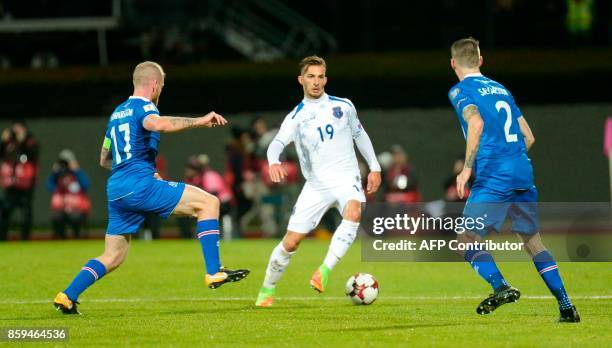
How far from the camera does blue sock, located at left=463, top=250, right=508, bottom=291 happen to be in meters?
10.3

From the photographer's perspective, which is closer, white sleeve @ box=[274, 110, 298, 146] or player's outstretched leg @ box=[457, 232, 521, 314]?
Result: player's outstretched leg @ box=[457, 232, 521, 314]

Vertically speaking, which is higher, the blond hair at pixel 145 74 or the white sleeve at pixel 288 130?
the blond hair at pixel 145 74

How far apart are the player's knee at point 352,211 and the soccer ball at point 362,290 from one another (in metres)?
0.62

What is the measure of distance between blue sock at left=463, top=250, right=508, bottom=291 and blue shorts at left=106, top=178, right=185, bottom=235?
2.72m

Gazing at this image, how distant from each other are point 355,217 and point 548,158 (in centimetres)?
1841

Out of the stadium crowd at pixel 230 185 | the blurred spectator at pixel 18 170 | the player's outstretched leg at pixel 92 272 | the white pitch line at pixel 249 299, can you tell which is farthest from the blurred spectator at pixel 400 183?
the player's outstretched leg at pixel 92 272

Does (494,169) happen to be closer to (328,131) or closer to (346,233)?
(346,233)

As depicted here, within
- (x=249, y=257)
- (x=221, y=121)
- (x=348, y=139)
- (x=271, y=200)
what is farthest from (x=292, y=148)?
(x=221, y=121)

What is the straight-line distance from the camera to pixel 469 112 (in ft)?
34.1

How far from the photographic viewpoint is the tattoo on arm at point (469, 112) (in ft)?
34.1

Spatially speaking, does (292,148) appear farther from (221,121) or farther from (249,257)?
(221,121)

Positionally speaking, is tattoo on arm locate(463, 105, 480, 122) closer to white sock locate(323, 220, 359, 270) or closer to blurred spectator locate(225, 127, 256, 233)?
white sock locate(323, 220, 359, 270)

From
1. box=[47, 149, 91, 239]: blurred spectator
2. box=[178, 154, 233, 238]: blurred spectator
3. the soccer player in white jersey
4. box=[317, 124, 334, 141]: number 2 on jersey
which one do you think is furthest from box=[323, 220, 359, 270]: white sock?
box=[47, 149, 91, 239]: blurred spectator

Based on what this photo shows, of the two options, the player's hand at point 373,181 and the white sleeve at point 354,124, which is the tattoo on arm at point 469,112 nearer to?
the player's hand at point 373,181
